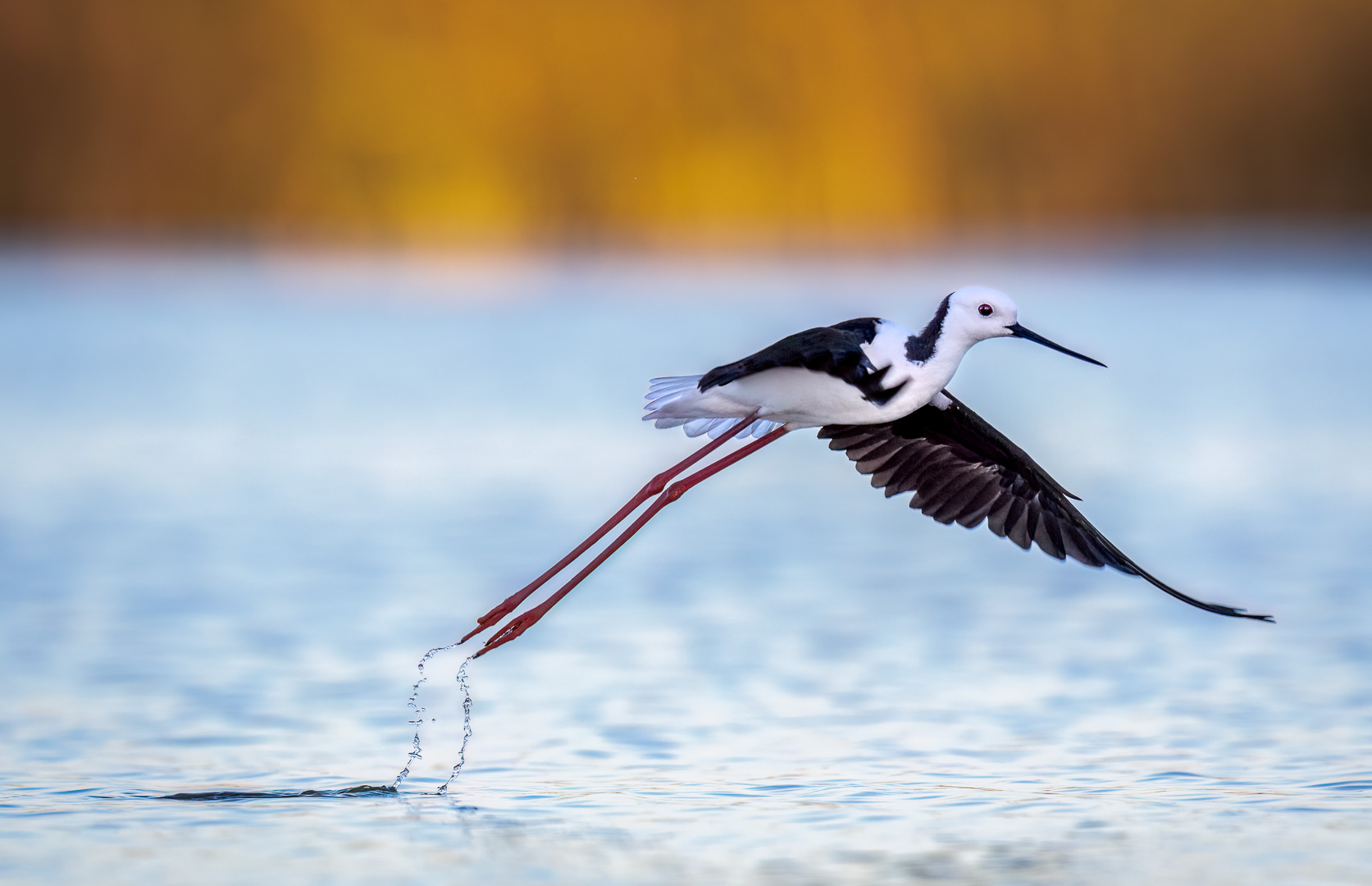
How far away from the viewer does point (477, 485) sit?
18.7 metres

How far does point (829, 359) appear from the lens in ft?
27.0

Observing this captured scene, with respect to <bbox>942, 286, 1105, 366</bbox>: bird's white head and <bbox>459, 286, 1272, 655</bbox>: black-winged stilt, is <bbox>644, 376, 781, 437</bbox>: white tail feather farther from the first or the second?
<bbox>942, 286, 1105, 366</bbox>: bird's white head

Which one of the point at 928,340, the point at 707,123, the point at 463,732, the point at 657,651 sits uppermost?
the point at 707,123

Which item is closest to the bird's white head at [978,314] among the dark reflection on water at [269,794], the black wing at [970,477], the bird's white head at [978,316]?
the bird's white head at [978,316]

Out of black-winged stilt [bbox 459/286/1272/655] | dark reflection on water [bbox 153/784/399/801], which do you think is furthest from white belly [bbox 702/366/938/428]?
dark reflection on water [bbox 153/784/399/801]

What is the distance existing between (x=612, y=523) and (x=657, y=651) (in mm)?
2505

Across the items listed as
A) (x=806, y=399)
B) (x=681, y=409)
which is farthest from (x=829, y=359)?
(x=681, y=409)

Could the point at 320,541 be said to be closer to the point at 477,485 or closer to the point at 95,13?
the point at 477,485

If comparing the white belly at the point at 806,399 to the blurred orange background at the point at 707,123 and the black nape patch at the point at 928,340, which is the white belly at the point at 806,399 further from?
the blurred orange background at the point at 707,123

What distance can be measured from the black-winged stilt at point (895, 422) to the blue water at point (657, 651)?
94 cm

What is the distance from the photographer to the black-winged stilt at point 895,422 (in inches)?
325

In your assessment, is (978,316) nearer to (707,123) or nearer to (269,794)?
(269,794)

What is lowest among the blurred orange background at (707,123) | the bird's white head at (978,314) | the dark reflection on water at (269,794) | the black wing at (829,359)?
the dark reflection on water at (269,794)

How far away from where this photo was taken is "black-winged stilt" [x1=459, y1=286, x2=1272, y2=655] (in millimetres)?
8250
